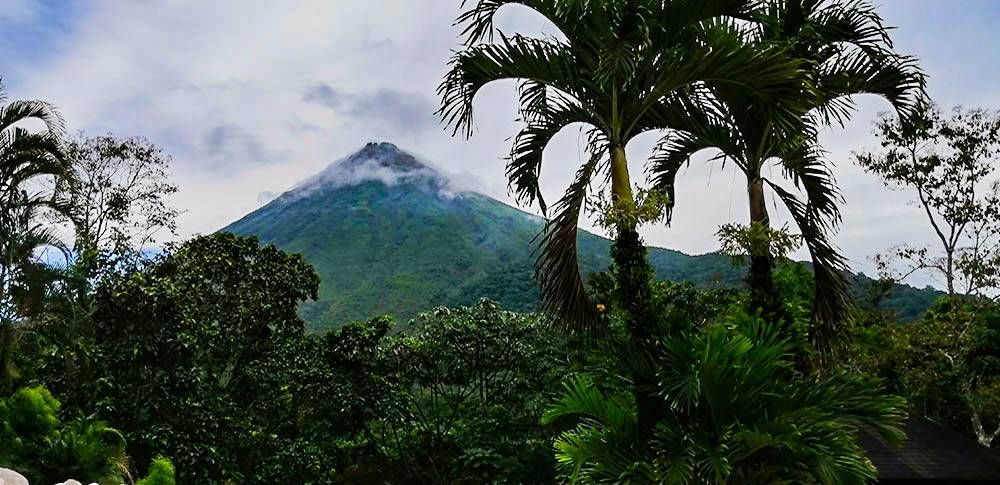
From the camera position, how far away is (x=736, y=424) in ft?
13.0

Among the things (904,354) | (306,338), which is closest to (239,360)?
(306,338)

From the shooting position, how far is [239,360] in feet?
35.2

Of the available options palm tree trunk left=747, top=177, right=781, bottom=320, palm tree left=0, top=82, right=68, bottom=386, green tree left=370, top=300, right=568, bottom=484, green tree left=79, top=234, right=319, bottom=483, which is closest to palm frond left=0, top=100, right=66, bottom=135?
palm tree left=0, top=82, right=68, bottom=386

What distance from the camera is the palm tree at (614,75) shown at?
13.7 ft

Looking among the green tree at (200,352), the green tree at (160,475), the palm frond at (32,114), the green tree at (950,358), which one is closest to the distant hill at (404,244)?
the green tree at (950,358)

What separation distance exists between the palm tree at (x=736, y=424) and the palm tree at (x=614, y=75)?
0.76 feet

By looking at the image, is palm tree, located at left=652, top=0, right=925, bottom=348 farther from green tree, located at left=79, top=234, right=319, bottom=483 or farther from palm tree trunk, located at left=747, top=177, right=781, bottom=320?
green tree, located at left=79, top=234, right=319, bottom=483

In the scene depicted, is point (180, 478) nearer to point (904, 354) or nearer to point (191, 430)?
point (191, 430)

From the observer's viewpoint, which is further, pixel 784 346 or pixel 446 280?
pixel 446 280

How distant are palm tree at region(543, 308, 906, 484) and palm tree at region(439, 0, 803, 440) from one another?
23cm

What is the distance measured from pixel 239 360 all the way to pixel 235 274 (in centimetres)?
118

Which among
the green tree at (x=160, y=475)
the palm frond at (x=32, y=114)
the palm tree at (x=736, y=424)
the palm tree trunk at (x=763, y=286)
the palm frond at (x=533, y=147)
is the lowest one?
the green tree at (x=160, y=475)

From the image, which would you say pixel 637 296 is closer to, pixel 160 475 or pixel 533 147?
pixel 533 147

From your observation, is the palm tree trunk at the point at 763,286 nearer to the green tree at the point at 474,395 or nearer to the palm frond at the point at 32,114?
the green tree at the point at 474,395
